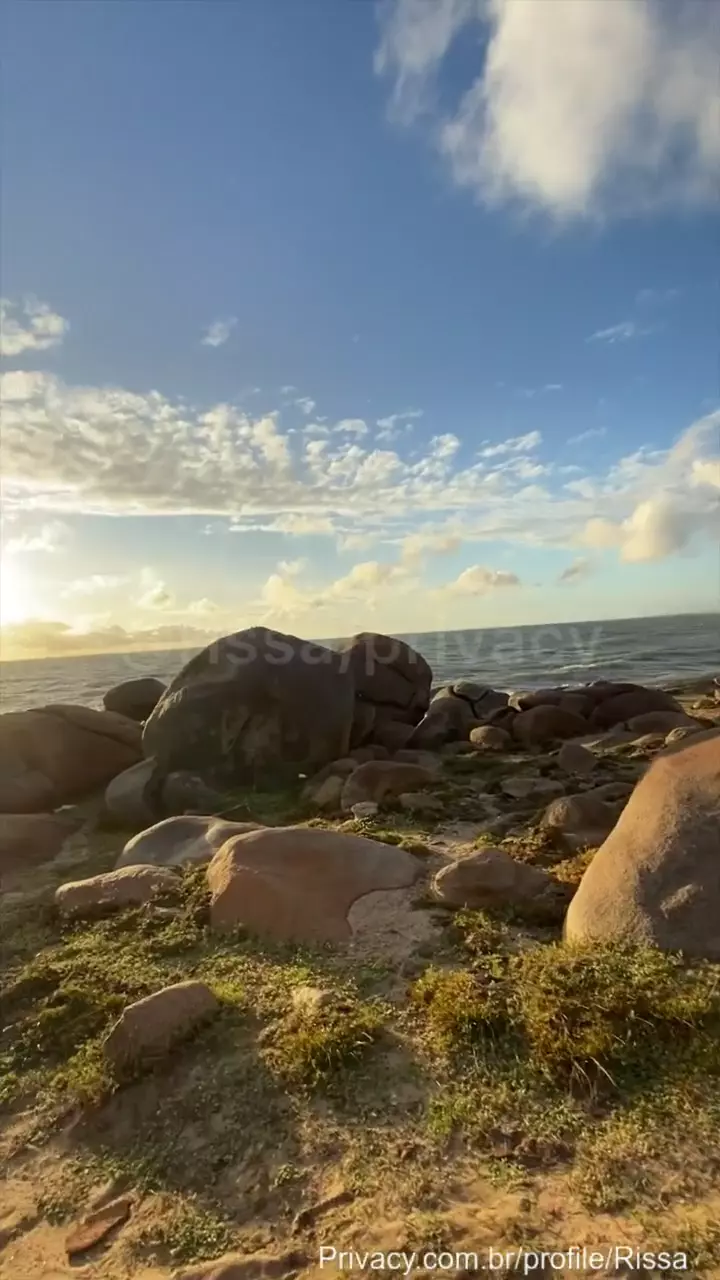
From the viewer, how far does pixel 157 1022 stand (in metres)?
4.79

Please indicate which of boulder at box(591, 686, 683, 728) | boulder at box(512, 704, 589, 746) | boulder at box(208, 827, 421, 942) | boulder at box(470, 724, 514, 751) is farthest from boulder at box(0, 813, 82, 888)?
boulder at box(591, 686, 683, 728)

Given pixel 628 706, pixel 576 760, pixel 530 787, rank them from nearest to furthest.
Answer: pixel 530 787 → pixel 576 760 → pixel 628 706

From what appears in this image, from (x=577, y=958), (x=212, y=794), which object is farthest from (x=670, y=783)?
(x=212, y=794)

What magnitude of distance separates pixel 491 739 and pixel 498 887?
8958mm

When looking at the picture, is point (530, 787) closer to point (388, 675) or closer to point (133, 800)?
point (133, 800)

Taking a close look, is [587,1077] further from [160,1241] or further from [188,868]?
[188,868]

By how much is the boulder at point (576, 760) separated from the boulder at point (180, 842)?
5.54 m

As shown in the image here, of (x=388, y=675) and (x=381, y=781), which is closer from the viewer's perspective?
(x=381, y=781)

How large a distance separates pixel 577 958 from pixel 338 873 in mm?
2378

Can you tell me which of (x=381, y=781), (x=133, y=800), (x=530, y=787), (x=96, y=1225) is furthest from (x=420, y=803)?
(x=96, y=1225)

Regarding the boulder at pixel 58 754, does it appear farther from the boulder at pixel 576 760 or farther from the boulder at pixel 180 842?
the boulder at pixel 576 760

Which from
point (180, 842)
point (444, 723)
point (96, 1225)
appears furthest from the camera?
point (444, 723)

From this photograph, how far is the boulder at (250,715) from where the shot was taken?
1260 centimetres

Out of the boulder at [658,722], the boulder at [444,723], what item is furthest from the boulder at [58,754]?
the boulder at [658,722]
